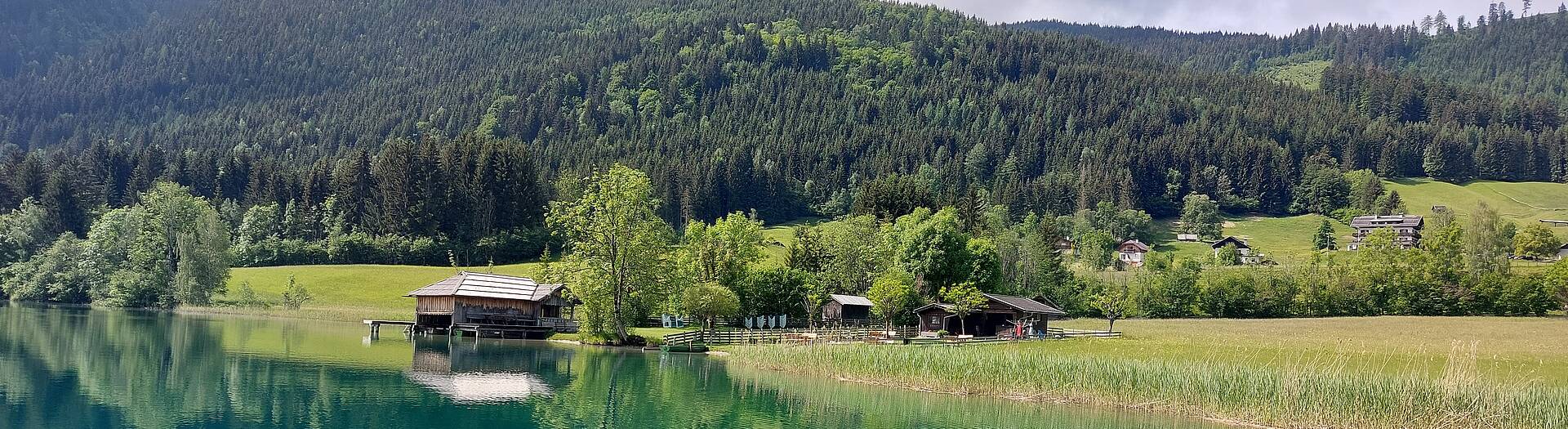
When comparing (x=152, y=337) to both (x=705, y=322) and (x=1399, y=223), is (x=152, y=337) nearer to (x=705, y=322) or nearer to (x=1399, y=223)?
(x=705, y=322)

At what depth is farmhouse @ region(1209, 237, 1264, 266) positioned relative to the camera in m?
140

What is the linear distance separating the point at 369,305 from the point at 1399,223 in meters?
153

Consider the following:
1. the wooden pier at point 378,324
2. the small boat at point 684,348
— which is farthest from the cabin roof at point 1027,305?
the wooden pier at point 378,324

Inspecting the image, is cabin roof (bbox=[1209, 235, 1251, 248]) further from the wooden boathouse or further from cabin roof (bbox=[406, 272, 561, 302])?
cabin roof (bbox=[406, 272, 561, 302])

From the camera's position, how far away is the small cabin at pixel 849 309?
270 ft

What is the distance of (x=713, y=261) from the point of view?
82.5 meters

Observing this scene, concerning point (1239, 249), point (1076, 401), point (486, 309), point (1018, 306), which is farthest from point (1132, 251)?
point (1076, 401)

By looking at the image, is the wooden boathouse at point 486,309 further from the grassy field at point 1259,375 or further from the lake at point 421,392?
the grassy field at point 1259,375

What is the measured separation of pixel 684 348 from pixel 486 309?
2017 cm

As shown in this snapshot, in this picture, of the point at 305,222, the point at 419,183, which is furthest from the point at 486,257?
the point at 305,222

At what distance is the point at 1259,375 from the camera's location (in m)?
35.0

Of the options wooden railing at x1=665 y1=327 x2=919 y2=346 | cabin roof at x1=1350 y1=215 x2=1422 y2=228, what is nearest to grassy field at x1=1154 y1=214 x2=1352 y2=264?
cabin roof at x1=1350 y1=215 x2=1422 y2=228

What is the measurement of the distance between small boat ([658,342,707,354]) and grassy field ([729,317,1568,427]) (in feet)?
15.5

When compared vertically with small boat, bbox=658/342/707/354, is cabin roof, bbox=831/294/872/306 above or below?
above
